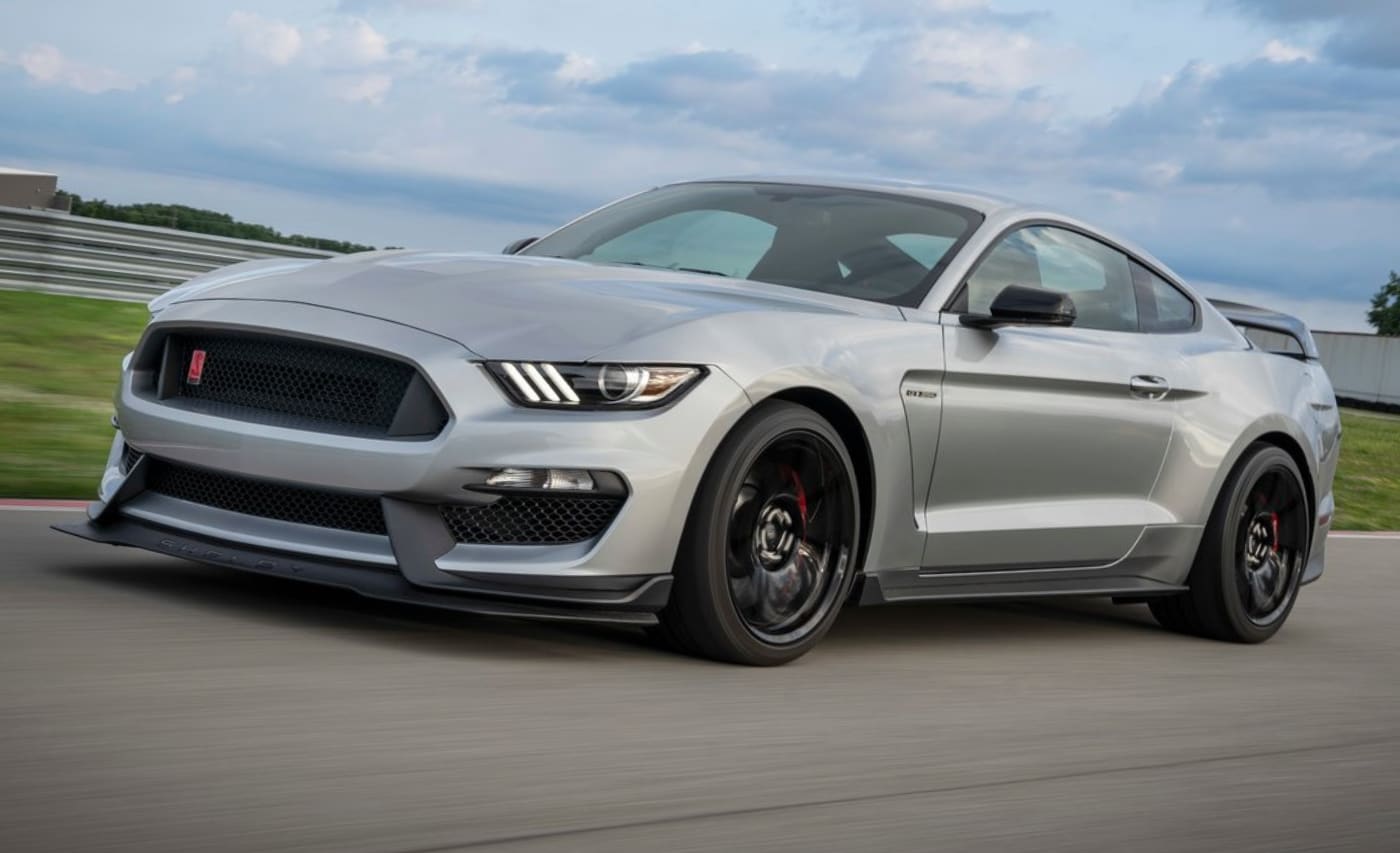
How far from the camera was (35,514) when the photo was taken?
22.6 ft

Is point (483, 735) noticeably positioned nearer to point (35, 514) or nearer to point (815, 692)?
point (815, 692)

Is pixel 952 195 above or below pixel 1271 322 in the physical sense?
above

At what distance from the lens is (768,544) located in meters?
5.27

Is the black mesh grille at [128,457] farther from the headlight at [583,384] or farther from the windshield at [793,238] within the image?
the windshield at [793,238]

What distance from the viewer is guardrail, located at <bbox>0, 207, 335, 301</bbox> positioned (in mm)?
15344

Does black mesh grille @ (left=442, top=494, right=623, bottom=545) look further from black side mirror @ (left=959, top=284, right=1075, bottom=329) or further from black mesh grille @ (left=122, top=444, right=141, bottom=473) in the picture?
black side mirror @ (left=959, top=284, right=1075, bottom=329)

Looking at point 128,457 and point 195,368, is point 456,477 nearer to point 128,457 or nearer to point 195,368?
point 195,368

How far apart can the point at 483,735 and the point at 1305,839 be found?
1.74m

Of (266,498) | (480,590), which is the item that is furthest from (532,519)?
(266,498)

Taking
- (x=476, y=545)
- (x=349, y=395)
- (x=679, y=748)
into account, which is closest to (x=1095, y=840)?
(x=679, y=748)

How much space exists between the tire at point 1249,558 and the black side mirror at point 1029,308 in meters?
1.56

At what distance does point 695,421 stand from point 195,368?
1.40 metres

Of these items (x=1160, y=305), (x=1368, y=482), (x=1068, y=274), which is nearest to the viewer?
(x=1068, y=274)

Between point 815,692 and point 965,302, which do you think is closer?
point 815,692
